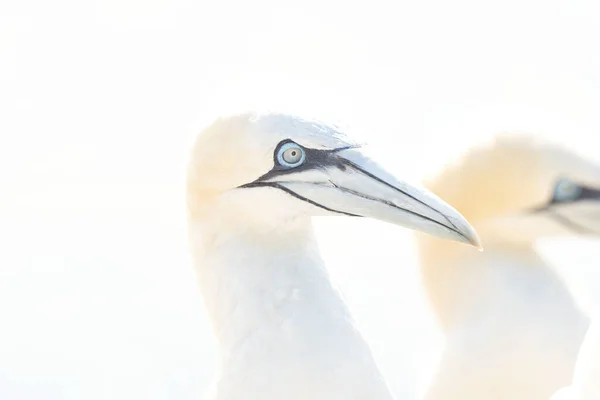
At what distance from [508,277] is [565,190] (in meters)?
0.57

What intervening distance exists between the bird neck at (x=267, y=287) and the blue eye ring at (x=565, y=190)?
2054 millimetres

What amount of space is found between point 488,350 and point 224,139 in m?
2.30

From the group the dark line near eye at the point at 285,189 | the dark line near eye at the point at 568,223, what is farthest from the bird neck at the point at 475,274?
the dark line near eye at the point at 285,189

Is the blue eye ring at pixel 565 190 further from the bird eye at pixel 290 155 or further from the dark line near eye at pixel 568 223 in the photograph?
the bird eye at pixel 290 155

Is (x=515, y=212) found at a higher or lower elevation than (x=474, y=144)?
lower

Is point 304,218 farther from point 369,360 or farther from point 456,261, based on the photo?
point 456,261

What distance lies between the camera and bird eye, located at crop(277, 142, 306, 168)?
14.9ft

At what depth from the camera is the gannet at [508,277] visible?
6148 mm

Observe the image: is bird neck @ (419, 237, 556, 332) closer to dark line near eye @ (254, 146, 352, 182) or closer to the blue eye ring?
the blue eye ring

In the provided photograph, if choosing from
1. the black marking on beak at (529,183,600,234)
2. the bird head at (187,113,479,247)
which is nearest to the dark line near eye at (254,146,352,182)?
the bird head at (187,113,479,247)

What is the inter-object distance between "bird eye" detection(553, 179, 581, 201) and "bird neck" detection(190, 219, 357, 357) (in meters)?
2.05

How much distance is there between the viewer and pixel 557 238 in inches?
256

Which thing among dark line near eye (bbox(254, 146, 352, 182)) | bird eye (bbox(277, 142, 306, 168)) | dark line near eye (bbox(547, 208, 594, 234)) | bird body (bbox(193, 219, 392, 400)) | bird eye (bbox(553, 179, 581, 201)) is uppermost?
bird eye (bbox(277, 142, 306, 168))

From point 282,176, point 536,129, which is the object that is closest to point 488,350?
point 536,129
